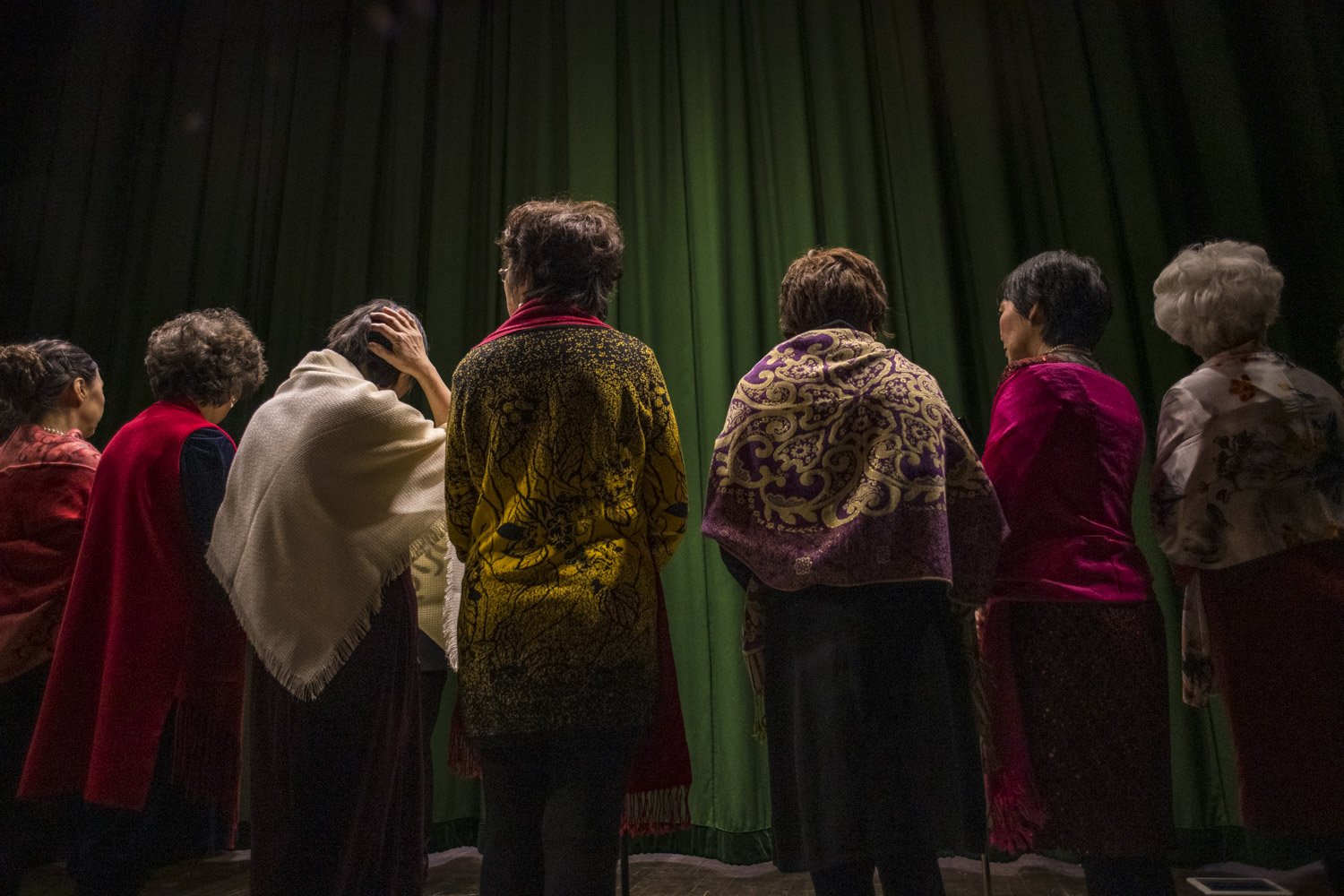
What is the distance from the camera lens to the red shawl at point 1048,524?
1.47m

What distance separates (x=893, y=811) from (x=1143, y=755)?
48cm

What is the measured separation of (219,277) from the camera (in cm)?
399

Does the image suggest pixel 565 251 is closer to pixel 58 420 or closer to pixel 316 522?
pixel 316 522

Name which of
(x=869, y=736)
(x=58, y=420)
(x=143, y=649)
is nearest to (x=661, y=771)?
(x=869, y=736)

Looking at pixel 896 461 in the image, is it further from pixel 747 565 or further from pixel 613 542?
pixel 613 542

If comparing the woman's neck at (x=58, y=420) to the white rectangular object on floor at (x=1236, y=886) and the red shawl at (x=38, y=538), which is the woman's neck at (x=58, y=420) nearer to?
the red shawl at (x=38, y=538)

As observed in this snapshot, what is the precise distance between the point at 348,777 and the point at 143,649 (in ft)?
1.71

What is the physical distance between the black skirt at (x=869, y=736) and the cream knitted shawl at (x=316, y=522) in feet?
2.50

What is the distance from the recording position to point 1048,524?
1504mm

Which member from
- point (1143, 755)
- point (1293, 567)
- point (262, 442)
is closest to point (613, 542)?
point (262, 442)

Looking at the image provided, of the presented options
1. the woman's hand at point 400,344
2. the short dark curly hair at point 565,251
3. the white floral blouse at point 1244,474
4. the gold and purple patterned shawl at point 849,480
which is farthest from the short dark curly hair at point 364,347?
the white floral blouse at point 1244,474

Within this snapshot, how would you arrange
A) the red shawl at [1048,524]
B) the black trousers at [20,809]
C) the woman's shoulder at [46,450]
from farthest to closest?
the woman's shoulder at [46,450], the black trousers at [20,809], the red shawl at [1048,524]

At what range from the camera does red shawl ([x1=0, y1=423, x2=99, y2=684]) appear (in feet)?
6.54

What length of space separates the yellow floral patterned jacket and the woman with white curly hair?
1.01 m
